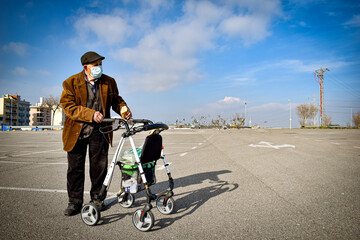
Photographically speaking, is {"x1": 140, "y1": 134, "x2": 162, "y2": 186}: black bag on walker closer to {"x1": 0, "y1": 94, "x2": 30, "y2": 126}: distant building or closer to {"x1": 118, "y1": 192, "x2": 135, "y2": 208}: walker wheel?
{"x1": 118, "y1": 192, "x2": 135, "y2": 208}: walker wheel

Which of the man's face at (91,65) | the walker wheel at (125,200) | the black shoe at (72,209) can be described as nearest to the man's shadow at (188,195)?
the walker wheel at (125,200)

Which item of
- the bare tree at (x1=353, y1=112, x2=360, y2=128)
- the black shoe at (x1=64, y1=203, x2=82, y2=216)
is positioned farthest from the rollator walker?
the bare tree at (x1=353, y1=112, x2=360, y2=128)

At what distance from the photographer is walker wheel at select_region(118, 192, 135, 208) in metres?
3.22

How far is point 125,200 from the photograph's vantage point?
10.7ft

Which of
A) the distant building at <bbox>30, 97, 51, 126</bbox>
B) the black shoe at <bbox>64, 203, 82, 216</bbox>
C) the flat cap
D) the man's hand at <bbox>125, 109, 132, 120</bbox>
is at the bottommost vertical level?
the black shoe at <bbox>64, 203, 82, 216</bbox>

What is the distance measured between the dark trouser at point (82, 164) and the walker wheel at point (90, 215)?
0.35m

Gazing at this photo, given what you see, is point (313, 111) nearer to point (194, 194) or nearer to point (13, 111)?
point (194, 194)

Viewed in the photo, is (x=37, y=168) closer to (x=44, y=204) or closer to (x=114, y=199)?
(x=44, y=204)

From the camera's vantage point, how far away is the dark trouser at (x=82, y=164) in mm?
2971

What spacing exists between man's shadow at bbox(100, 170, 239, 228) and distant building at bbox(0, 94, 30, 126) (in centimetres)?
10465

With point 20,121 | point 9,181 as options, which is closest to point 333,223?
point 9,181

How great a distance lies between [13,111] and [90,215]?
116464 mm

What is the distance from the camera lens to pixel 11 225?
8.55ft

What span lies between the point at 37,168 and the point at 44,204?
3.31m
